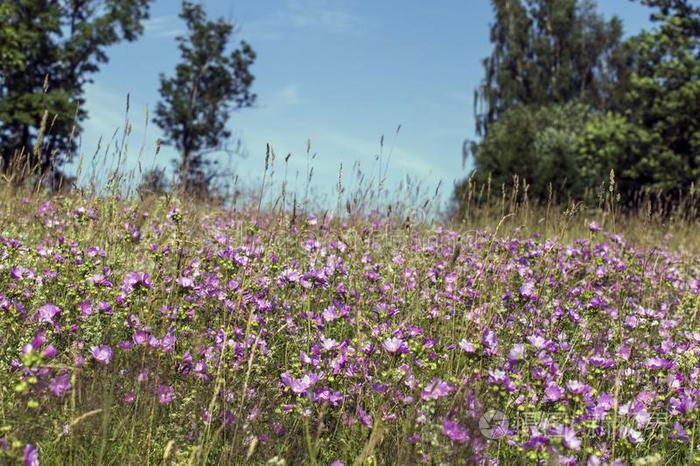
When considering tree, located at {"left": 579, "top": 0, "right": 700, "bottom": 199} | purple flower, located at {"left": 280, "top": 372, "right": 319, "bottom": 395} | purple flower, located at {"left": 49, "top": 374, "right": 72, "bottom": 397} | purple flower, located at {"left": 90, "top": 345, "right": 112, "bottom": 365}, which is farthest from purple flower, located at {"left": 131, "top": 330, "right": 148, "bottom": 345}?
tree, located at {"left": 579, "top": 0, "right": 700, "bottom": 199}

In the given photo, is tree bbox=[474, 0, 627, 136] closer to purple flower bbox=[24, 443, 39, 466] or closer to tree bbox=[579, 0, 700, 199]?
tree bbox=[579, 0, 700, 199]

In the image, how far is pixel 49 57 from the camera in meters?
29.6

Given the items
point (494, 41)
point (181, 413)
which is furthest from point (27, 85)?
point (181, 413)

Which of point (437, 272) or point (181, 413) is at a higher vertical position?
point (437, 272)

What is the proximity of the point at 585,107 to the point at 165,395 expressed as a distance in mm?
35719

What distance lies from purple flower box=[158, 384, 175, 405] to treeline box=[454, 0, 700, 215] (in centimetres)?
1512

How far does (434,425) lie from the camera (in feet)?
7.51

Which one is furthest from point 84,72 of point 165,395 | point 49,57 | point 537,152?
point 165,395

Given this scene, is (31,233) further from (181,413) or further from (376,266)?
(181,413)

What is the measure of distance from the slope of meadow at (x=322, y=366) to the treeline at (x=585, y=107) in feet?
44.5

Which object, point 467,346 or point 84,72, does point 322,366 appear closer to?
point 467,346

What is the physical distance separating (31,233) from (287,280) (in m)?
3.14

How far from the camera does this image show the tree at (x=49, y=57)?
26.5 metres

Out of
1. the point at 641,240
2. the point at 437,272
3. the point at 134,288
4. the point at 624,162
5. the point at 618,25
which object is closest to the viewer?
the point at 134,288
